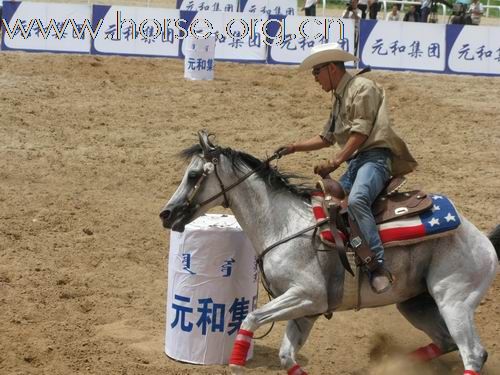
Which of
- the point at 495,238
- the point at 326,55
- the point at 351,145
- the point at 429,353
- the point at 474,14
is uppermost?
the point at 326,55

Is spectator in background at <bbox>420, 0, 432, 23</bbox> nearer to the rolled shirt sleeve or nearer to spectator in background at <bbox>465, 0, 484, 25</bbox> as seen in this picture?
spectator in background at <bbox>465, 0, 484, 25</bbox>

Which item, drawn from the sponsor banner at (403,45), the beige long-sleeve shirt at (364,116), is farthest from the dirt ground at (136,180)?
the beige long-sleeve shirt at (364,116)

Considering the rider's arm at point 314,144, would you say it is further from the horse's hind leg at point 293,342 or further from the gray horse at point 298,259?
the horse's hind leg at point 293,342

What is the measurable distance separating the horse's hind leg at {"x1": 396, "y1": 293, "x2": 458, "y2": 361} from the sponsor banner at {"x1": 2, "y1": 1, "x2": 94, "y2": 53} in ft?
46.4

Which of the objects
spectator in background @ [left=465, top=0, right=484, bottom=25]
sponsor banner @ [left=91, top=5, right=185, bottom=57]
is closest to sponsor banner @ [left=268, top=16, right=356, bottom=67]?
sponsor banner @ [left=91, top=5, right=185, bottom=57]

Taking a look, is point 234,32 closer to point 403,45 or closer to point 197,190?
point 403,45

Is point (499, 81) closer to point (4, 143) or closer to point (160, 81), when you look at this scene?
point (160, 81)

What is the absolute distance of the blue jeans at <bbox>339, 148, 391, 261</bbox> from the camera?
673 centimetres

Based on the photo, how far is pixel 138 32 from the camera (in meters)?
20.3

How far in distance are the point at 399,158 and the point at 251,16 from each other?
13.8 m

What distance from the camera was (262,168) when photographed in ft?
23.2

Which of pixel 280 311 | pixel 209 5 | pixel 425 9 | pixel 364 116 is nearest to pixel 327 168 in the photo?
pixel 364 116

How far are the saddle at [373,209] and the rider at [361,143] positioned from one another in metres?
0.05

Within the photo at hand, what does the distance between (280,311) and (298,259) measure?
1.34ft
